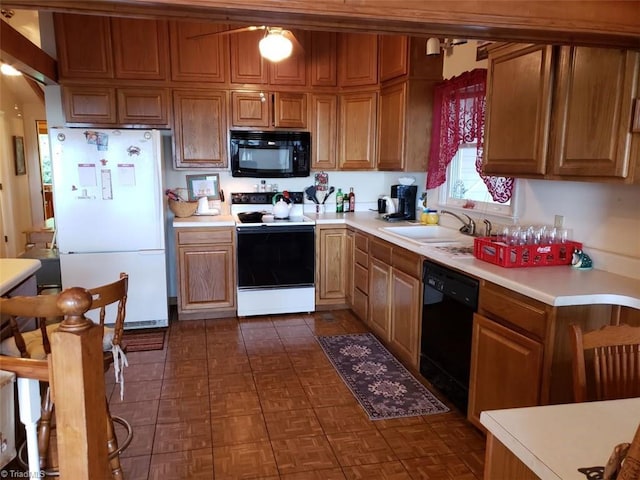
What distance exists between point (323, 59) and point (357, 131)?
0.73 metres

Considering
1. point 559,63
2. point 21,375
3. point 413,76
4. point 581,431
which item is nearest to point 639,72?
point 559,63

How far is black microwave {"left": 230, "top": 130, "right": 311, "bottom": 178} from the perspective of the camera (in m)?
4.45

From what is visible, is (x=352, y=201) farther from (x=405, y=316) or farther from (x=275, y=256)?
(x=405, y=316)

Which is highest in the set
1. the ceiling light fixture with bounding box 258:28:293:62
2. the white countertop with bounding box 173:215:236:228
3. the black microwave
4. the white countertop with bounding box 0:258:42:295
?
the ceiling light fixture with bounding box 258:28:293:62

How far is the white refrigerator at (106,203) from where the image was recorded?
3910 mm

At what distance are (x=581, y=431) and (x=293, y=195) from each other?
3995 mm

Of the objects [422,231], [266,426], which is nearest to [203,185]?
[422,231]

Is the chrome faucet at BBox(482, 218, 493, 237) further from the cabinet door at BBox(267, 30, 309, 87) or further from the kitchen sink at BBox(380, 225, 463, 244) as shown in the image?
the cabinet door at BBox(267, 30, 309, 87)

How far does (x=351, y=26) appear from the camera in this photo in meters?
1.42

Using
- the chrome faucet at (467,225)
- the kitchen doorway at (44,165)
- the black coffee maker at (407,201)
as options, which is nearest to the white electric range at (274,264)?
the black coffee maker at (407,201)

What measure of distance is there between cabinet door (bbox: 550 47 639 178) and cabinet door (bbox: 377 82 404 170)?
178 centimetres

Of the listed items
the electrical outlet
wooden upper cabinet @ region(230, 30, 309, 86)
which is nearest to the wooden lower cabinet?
wooden upper cabinet @ region(230, 30, 309, 86)

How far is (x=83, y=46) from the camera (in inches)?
157

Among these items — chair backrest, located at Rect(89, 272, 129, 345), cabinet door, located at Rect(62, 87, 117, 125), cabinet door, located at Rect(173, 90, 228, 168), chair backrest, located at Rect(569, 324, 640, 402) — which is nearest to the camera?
chair backrest, located at Rect(569, 324, 640, 402)
